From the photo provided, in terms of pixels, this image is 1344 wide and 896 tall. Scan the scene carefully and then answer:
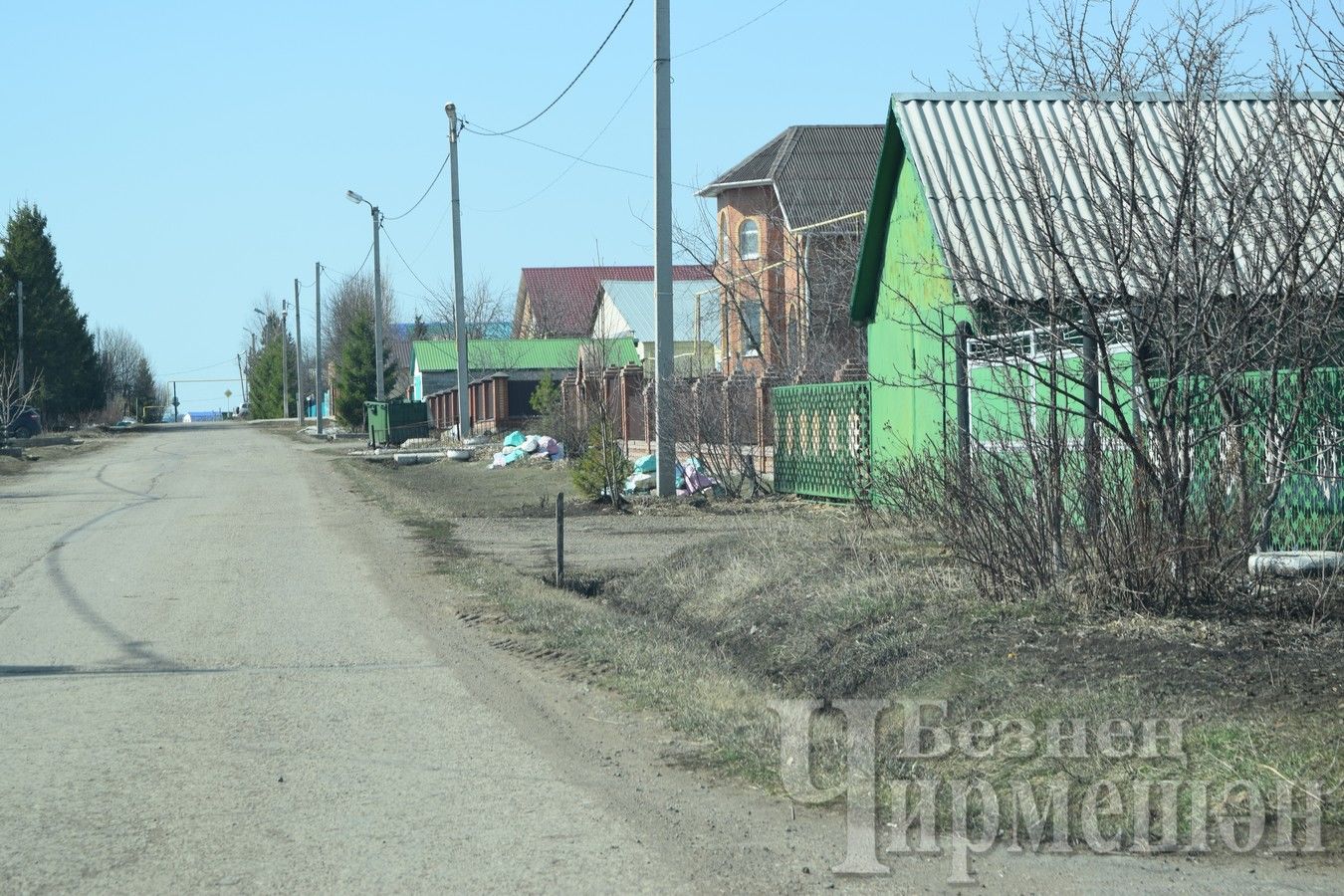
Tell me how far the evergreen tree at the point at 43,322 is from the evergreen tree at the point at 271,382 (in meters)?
A: 36.2

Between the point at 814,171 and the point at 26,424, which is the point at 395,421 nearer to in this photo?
the point at 814,171

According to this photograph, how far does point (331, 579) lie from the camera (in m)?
12.8

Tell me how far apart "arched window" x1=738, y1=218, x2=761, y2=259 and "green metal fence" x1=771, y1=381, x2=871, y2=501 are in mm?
23997

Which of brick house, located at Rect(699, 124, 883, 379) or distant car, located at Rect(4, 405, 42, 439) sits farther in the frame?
distant car, located at Rect(4, 405, 42, 439)

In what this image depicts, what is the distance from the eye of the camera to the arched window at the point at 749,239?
4331 cm

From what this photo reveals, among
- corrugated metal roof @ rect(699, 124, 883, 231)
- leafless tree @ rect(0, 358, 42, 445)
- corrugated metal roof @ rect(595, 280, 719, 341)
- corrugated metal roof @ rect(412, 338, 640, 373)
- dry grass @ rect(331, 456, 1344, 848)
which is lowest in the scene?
dry grass @ rect(331, 456, 1344, 848)

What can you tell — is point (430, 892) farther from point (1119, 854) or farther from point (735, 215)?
point (735, 215)

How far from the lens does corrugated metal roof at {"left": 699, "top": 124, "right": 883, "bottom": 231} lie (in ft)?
136

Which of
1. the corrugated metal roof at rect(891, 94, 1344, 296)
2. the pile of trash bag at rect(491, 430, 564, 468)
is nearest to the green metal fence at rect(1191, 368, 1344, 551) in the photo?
the corrugated metal roof at rect(891, 94, 1344, 296)

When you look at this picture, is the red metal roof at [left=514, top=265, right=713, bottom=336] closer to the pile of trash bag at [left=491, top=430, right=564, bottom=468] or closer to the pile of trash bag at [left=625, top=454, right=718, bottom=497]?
the pile of trash bag at [left=491, top=430, right=564, bottom=468]

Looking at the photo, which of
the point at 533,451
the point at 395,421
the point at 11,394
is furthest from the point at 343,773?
the point at 11,394

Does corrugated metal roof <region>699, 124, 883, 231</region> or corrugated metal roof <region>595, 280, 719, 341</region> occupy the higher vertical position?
corrugated metal roof <region>699, 124, 883, 231</region>

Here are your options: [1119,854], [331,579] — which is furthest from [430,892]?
[331,579]

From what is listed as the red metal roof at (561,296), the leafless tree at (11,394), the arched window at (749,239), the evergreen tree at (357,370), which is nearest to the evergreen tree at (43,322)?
the leafless tree at (11,394)
